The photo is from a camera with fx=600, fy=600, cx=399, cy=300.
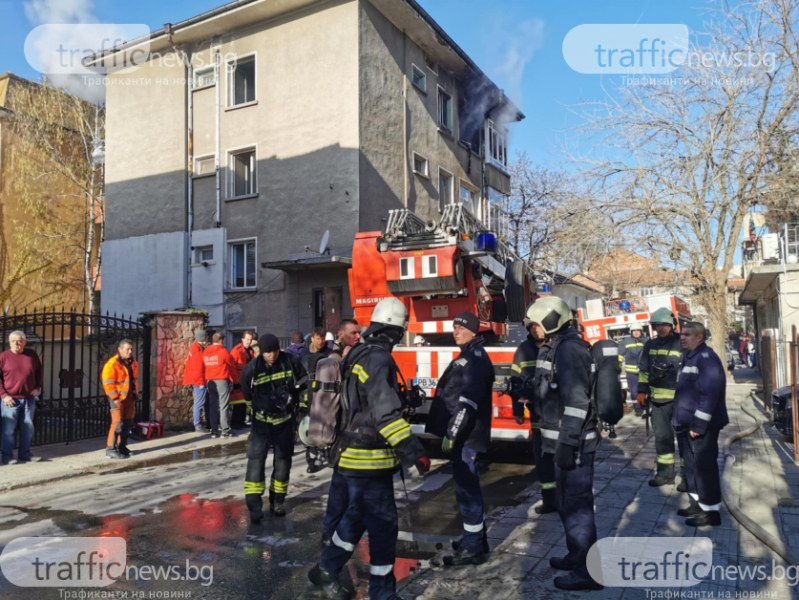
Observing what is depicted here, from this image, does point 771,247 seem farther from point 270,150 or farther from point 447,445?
point 447,445

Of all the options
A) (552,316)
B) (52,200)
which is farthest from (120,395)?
(52,200)

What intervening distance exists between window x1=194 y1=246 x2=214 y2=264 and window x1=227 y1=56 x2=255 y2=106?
15.0 ft

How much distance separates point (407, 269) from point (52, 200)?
21.8 meters

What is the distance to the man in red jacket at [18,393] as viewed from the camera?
8312 millimetres

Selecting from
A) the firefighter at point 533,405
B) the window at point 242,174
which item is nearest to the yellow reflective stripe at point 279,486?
Answer: the firefighter at point 533,405

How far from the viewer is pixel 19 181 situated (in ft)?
74.1

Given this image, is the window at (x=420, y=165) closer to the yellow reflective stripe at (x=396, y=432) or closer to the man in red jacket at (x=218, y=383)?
the man in red jacket at (x=218, y=383)

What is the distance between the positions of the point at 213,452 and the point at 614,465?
19.9ft

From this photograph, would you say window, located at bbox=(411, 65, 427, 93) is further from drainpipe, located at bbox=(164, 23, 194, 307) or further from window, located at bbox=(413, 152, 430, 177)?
drainpipe, located at bbox=(164, 23, 194, 307)

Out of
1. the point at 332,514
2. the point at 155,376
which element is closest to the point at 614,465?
the point at 332,514

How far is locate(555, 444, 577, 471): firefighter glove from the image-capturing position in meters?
4.06

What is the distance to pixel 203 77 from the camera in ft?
63.9

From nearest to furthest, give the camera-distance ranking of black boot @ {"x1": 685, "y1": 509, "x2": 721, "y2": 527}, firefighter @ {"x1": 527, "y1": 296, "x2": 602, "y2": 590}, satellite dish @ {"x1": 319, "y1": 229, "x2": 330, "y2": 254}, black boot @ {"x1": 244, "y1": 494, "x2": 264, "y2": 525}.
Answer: firefighter @ {"x1": 527, "y1": 296, "x2": 602, "y2": 590} → black boot @ {"x1": 685, "y1": 509, "x2": 721, "y2": 527} → black boot @ {"x1": 244, "y1": 494, "x2": 264, "y2": 525} → satellite dish @ {"x1": 319, "y1": 229, "x2": 330, "y2": 254}

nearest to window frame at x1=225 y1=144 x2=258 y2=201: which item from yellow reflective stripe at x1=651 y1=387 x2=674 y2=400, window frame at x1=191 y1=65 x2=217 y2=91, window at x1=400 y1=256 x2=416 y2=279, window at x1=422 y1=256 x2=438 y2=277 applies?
window frame at x1=191 y1=65 x2=217 y2=91
